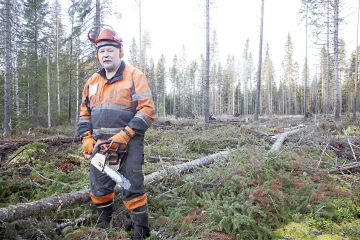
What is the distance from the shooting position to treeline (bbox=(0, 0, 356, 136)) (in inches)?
708

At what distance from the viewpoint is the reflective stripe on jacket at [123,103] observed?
338 cm

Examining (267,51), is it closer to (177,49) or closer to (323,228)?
(177,49)

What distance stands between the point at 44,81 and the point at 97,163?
23.3 m

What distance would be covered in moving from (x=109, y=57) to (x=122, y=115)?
734mm

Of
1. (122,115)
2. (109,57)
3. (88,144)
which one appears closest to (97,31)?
(109,57)

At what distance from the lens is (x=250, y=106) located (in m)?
63.3

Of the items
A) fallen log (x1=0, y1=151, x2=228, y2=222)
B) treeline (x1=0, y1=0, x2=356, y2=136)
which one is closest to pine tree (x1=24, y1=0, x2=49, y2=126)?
treeline (x1=0, y1=0, x2=356, y2=136)

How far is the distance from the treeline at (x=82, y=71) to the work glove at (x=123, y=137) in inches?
476

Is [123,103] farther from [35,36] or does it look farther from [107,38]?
[35,36]

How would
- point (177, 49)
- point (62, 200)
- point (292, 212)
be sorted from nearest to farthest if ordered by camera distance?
point (62, 200)
point (292, 212)
point (177, 49)

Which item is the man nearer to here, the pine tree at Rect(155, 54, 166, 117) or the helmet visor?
the helmet visor

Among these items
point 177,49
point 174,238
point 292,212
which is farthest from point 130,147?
point 177,49

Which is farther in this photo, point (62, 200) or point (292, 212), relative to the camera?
point (292, 212)

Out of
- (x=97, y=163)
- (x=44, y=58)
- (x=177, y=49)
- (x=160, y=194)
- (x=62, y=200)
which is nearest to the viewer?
(x=97, y=163)
